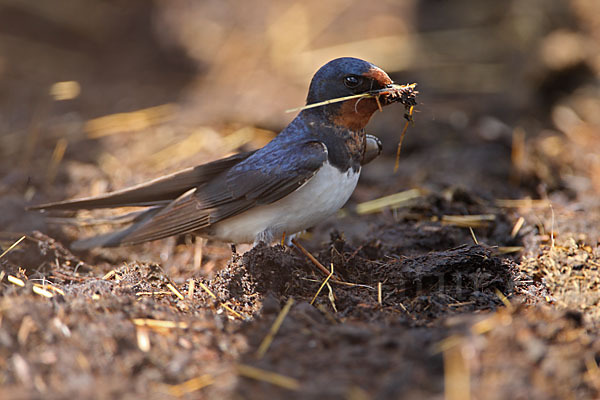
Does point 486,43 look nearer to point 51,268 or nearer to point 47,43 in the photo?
point 47,43

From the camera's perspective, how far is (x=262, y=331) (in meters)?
2.83

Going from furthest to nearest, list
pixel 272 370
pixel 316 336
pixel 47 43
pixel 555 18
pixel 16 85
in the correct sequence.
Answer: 1. pixel 47 43
2. pixel 16 85
3. pixel 555 18
4. pixel 316 336
5. pixel 272 370

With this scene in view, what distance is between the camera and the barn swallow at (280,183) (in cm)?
375

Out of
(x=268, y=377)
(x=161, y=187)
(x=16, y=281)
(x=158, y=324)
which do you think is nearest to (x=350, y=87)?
(x=161, y=187)

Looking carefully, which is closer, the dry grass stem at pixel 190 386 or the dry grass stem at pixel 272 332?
the dry grass stem at pixel 190 386

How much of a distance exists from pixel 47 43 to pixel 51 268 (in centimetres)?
636

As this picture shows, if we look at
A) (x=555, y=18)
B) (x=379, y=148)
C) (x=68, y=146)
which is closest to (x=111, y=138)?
(x=68, y=146)

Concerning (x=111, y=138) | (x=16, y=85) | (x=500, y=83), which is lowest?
(x=500, y=83)

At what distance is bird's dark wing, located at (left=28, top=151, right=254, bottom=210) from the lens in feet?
13.4

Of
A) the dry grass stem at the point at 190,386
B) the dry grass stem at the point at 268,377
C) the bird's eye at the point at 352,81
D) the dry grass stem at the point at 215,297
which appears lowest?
the dry grass stem at the point at 215,297

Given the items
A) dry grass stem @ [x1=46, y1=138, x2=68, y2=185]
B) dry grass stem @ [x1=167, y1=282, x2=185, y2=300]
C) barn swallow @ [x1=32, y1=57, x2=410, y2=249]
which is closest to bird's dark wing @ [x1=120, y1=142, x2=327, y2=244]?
barn swallow @ [x1=32, y1=57, x2=410, y2=249]

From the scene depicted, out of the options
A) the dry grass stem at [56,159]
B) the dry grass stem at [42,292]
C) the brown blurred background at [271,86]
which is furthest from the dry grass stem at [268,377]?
the dry grass stem at [56,159]

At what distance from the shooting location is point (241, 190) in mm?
3887

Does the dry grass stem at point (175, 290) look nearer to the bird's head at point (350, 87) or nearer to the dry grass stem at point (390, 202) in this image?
the bird's head at point (350, 87)
